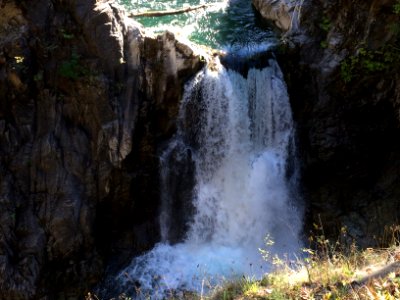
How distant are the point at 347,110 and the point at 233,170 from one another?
2515mm

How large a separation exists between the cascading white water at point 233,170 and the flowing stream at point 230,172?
0.02m

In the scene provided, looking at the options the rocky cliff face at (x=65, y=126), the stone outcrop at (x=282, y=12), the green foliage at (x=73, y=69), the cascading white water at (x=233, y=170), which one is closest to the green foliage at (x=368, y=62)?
the cascading white water at (x=233, y=170)

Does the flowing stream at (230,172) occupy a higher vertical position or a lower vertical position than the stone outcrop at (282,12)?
lower

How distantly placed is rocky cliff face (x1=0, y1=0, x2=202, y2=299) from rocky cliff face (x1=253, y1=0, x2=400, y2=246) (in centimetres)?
272

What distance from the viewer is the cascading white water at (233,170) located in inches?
325

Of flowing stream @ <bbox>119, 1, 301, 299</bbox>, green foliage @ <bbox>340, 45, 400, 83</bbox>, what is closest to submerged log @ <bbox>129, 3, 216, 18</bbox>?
flowing stream @ <bbox>119, 1, 301, 299</bbox>

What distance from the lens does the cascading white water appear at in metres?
8.25

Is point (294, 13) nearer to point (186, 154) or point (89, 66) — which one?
point (186, 154)

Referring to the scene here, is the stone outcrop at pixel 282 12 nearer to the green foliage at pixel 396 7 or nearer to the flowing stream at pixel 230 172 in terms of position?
the flowing stream at pixel 230 172

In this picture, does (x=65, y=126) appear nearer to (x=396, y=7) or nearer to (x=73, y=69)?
(x=73, y=69)

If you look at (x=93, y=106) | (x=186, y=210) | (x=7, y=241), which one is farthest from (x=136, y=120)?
(x=7, y=241)

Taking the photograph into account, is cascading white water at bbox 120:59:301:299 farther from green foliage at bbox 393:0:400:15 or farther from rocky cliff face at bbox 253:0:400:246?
green foliage at bbox 393:0:400:15

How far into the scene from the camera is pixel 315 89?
8586 mm

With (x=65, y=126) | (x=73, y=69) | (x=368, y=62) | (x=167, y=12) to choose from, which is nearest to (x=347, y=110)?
(x=368, y=62)
